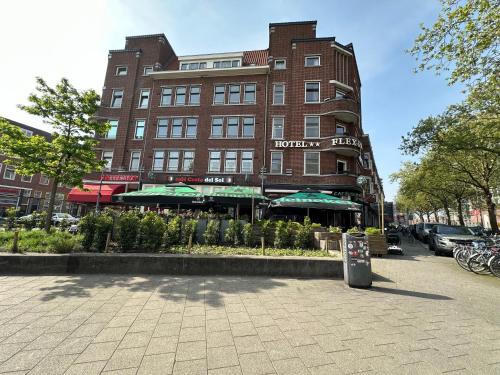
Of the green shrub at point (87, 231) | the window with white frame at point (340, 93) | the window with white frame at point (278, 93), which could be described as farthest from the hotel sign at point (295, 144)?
the green shrub at point (87, 231)

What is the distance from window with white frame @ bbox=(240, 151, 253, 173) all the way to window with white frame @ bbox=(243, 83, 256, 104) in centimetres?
524

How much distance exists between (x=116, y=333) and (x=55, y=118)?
1040 centimetres

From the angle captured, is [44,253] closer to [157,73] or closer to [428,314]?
[428,314]

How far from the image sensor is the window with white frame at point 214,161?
77.1ft

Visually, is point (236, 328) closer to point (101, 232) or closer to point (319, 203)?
point (101, 232)

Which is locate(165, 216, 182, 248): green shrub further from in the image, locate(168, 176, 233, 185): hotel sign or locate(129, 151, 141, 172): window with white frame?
locate(129, 151, 141, 172): window with white frame

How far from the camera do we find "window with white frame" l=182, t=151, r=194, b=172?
2386cm

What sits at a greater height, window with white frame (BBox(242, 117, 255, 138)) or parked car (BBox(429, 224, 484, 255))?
window with white frame (BBox(242, 117, 255, 138))

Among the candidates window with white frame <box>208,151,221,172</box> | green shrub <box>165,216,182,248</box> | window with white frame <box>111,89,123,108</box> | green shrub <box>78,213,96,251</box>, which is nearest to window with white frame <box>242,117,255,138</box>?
window with white frame <box>208,151,221,172</box>

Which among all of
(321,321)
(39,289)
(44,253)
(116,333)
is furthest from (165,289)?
(44,253)

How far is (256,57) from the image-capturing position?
27.2 metres

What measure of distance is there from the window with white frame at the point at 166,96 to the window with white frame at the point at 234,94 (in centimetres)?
624

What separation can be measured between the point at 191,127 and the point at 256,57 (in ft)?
34.6

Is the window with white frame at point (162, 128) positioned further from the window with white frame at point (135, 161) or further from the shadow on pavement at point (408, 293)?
the shadow on pavement at point (408, 293)
